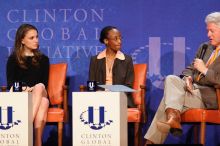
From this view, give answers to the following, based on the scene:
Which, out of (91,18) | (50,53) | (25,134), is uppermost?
(91,18)

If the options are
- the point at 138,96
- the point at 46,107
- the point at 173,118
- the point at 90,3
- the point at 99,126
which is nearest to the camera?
the point at 99,126

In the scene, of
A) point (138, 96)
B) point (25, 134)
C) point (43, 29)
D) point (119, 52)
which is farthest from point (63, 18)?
point (25, 134)

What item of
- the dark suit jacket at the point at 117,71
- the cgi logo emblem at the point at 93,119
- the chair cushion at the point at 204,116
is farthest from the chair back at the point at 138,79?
the cgi logo emblem at the point at 93,119

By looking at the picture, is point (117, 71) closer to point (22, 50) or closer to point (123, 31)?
point (123, 31)

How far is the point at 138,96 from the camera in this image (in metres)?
5.83

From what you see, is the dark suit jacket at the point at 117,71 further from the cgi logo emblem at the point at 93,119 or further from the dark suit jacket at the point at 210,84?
the cgi logo emblem at the point at 93,119

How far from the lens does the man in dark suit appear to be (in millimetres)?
4926

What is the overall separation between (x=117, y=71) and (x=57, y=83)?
680 mm

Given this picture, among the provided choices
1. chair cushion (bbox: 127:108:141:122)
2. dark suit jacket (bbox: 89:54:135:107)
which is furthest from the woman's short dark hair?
chair cushion (bbox: 127:108:141:122)

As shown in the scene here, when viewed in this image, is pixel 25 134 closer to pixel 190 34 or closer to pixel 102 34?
pixel 102 34

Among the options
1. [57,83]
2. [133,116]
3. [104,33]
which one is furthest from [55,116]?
[104,33]

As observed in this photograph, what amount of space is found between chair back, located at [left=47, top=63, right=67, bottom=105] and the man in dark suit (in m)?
1.26

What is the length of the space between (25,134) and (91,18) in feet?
7.19

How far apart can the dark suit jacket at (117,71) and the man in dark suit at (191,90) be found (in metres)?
0.67
